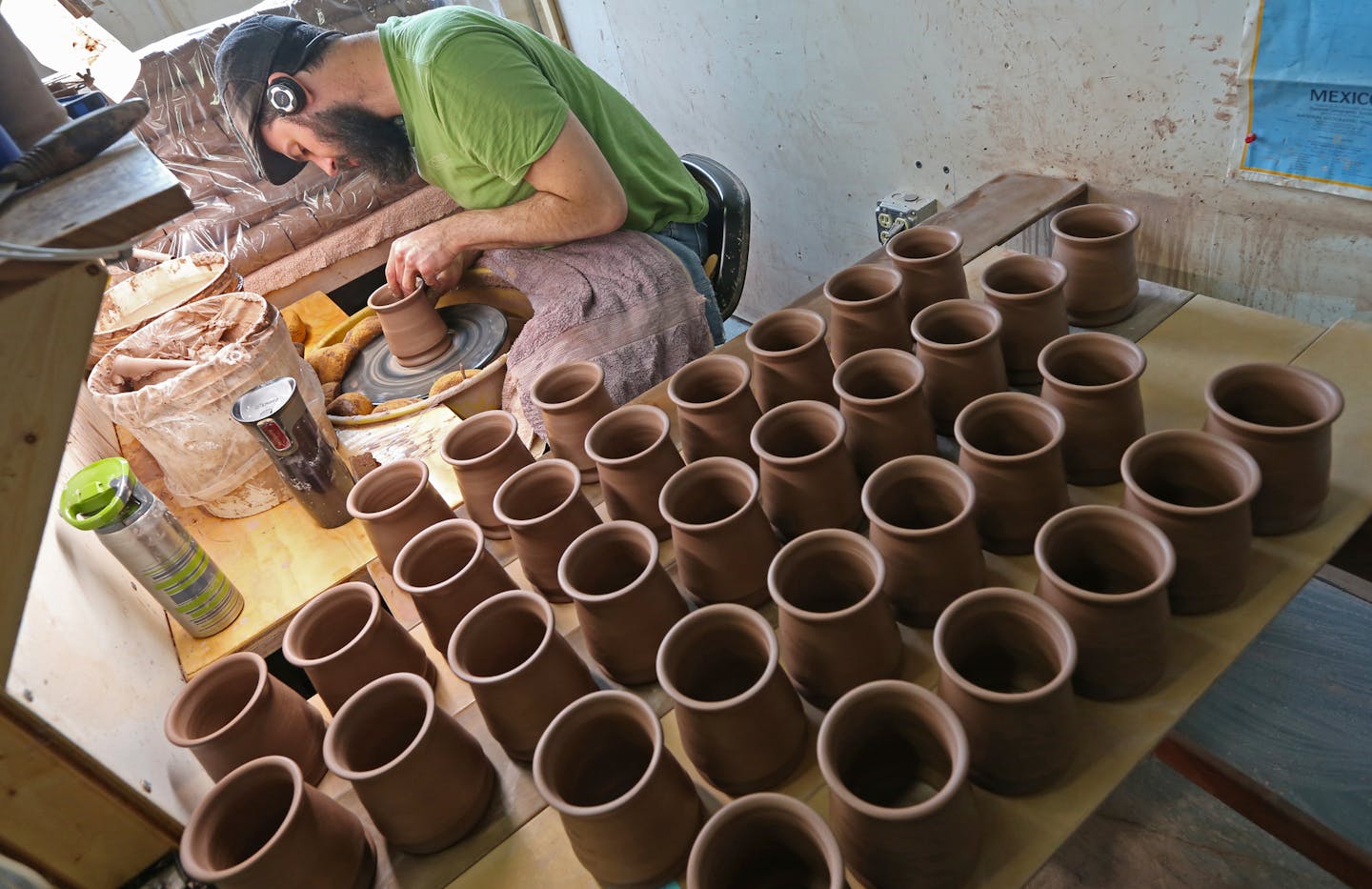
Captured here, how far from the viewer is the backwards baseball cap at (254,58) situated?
1.99 m

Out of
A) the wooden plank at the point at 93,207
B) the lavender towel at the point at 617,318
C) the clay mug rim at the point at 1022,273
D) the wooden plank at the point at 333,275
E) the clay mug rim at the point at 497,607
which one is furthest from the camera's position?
the wooden plank at the point at 333,275

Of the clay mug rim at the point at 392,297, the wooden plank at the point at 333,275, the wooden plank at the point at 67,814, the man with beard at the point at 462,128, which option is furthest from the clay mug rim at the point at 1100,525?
the wooden plank at the point at 333,275

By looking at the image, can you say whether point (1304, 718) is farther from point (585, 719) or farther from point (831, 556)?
point (585, 719)

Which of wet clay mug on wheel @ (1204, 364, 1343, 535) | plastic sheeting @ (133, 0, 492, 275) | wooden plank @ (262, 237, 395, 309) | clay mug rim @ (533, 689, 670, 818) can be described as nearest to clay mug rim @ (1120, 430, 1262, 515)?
wet clay mug on wheel @ (1204, 364, 1343, 535)

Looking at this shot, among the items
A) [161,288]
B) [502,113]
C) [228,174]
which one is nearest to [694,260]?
[502,113]

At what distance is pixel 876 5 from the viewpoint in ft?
7.11

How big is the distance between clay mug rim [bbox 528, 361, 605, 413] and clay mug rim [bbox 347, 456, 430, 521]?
0.72 ft

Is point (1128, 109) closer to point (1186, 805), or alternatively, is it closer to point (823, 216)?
point (823, 216)

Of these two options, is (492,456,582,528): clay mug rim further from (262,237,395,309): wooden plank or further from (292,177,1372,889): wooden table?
(262,237,395,309): wooden plank

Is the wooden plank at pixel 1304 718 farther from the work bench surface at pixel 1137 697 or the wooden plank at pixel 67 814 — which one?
the wooden plank at pixel 67 814

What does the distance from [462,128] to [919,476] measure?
4.81ft

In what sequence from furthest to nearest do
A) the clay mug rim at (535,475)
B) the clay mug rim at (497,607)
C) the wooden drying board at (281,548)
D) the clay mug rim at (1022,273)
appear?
1. the wooden drying board at (281,548)
2. the clay mug rim at (1022,273)
3. the clay mug rim at (535,475)
4. the clay mug rim at (497,607)

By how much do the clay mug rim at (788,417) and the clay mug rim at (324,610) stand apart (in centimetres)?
57

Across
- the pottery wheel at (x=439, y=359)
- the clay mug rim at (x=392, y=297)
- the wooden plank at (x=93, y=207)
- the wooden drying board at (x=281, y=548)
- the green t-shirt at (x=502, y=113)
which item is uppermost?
the wooden plank at (x=93, y=207)
